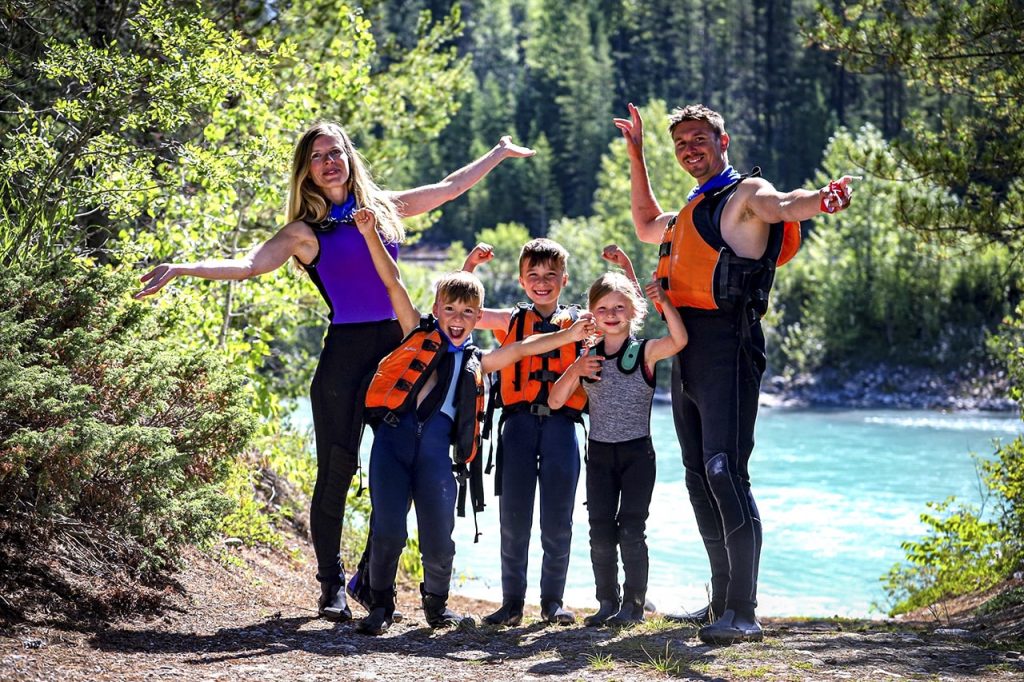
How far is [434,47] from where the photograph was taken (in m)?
14.6

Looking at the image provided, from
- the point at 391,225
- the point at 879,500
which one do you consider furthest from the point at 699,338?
the point at 879,500

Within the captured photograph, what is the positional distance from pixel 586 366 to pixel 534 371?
0.33m

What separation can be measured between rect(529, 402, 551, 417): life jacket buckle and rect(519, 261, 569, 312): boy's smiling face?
0.49 meters

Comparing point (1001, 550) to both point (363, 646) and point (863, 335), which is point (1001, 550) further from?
point (863, 335)

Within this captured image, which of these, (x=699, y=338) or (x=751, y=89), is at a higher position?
(x=751, y=89)

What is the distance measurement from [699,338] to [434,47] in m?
10.1

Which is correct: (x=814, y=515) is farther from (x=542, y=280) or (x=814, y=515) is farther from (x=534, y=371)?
(x=542, y=280)

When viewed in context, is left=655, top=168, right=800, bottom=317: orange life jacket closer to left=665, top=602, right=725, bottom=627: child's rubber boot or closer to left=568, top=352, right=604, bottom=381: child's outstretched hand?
left=568, top=352, right=604, bottom=381: child's outstretched hand

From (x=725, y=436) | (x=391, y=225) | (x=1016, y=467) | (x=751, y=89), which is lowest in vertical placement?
(x=1016, y=467)

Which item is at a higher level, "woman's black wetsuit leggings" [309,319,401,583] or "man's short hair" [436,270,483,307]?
"man's short hair" [436,270,483,307]

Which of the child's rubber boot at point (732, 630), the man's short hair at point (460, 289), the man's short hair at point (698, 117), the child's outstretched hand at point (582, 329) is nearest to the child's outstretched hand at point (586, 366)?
the child's outstretched hand at point (582, 329)

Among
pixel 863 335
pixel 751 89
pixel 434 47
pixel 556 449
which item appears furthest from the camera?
pixel 751 89

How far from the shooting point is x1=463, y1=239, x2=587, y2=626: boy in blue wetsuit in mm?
5926

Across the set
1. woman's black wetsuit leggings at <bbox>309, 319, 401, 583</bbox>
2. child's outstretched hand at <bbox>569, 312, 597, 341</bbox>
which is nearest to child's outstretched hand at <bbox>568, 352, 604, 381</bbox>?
child's outstretched hand at <bbox>569, 312, 597, 341</bbox>
